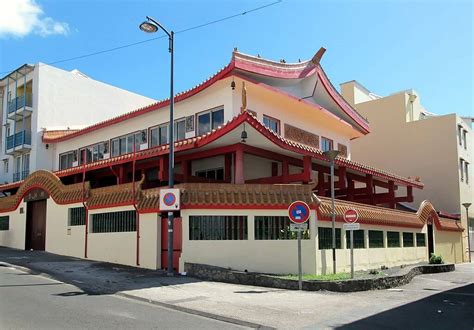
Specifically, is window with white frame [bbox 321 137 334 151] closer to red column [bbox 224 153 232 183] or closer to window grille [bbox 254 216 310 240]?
red column [bbox 224 153 232 183]

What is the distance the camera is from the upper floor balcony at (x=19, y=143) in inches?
1216

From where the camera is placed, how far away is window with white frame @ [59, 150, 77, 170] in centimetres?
2910

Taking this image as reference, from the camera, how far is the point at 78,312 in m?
9.60

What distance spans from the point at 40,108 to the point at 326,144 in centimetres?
1878

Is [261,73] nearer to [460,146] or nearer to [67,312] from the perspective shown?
[67,312]

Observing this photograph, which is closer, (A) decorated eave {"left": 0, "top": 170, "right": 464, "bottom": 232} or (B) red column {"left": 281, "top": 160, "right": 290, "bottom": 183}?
(A) decorated eave {"left": 0, "top": 170, "right": 464, "bottom": 232}

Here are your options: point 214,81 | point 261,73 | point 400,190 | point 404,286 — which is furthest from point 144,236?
point 400,190

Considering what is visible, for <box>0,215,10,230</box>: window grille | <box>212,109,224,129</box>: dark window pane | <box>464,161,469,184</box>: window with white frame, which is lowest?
<box>0,215,10,230</box>: window grille

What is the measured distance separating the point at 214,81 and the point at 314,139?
7.46m

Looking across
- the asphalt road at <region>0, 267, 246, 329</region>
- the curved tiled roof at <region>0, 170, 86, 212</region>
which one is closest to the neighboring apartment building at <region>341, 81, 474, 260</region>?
the curved tiled roof at <region>0, 170, 86, 212</region>

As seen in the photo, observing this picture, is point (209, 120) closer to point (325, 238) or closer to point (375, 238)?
point (325, 238)

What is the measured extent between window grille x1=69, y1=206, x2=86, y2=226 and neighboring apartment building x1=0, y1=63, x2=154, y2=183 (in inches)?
354

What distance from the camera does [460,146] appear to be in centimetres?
3647

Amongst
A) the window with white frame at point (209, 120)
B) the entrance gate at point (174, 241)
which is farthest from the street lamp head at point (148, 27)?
the entrance gate at point (174, 241)
